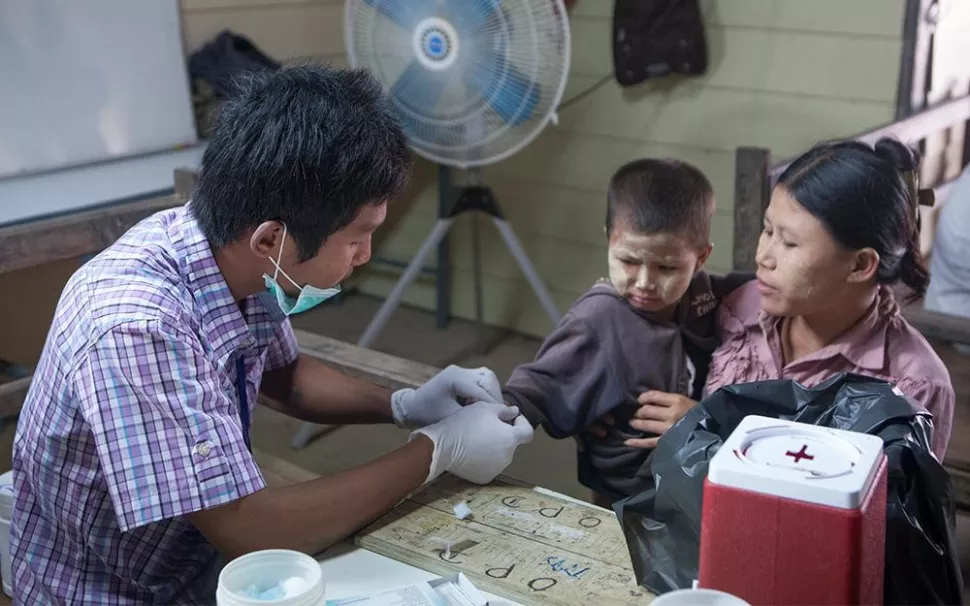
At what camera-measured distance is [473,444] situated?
1557mm

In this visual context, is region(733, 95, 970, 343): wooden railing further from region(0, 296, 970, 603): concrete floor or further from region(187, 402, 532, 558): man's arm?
region(187, 402, 532, 558): man's arm

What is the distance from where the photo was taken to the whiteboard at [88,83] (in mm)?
2973

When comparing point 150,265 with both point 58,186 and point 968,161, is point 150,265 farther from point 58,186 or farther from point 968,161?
point 968,161

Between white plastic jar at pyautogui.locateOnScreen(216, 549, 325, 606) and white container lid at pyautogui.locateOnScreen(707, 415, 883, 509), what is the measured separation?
46cm

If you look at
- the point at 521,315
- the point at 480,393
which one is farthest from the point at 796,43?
the point at 480,393

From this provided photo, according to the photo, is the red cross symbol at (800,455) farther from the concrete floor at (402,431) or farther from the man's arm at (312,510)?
the concrete floor at (402,431)

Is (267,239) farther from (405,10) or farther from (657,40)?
(657,40)

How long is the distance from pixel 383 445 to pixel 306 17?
177 centimetres

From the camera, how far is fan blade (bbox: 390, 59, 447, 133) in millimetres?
2922

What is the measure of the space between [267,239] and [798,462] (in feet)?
2.64

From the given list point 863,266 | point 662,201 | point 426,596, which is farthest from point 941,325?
point 426,596

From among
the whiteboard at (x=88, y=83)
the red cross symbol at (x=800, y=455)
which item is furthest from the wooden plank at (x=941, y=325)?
the whiteboard at (x=88, y=83)

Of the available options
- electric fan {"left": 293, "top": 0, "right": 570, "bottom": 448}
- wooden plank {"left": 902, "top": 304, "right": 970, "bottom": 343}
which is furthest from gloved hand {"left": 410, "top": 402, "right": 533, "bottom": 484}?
electric fan {"left": 293, "top": 0, "right": 570, "bottom": 448}

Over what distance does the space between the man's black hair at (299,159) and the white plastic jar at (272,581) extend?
48cm
